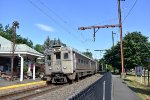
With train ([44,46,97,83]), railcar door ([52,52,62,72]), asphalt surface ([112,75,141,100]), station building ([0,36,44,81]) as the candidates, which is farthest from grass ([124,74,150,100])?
station building ([0,36,44,81])

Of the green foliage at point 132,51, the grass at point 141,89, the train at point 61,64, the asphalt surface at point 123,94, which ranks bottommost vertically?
the grass at point 141,89

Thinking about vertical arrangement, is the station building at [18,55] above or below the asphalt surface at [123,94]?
above

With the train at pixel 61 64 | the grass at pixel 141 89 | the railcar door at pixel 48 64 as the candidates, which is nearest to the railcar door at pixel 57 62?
the train at pixel 61 64

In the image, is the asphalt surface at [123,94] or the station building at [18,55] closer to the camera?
the asphalt surface at [123,94]

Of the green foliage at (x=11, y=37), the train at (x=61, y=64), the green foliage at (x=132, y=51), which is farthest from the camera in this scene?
the green foliage at (x=11, y=37)

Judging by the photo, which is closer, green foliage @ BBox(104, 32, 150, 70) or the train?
the train

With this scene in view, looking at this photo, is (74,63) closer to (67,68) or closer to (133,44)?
(67,68)

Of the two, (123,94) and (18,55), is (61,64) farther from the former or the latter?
(123,94)

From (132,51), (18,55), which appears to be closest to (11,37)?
(132,51)

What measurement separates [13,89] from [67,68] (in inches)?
308

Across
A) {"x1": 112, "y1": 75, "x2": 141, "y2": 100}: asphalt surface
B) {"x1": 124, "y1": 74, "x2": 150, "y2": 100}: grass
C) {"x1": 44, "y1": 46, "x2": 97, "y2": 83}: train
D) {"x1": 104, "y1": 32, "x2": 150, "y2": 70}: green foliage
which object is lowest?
{"x1": 124, "y1": 74, "x2": 150, "y2": 100}: grass

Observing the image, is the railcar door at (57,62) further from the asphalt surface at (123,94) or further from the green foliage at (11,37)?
the green foliage at (11,37)

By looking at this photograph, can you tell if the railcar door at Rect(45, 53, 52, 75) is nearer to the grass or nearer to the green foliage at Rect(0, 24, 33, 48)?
the grass

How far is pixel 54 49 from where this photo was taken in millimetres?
31156
